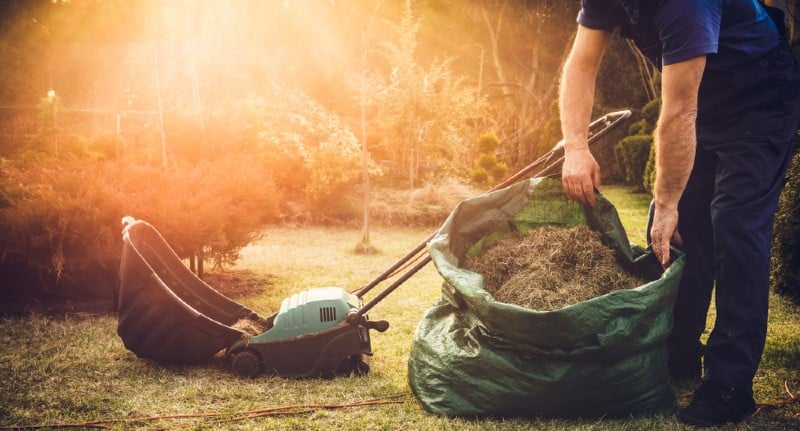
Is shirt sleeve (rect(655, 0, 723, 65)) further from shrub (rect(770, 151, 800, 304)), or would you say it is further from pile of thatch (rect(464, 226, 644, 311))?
shrub (rect(770, 151, 800, 304))

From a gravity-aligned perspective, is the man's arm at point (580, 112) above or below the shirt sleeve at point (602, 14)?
below

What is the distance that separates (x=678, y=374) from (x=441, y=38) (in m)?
17.2

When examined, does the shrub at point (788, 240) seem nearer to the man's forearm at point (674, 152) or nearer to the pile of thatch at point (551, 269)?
the pile of thatch at point (551, 269)

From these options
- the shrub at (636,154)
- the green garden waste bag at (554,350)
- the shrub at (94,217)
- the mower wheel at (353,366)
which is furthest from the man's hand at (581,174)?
the shrub at (636,154)

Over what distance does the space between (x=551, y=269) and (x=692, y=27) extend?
936 millimetres

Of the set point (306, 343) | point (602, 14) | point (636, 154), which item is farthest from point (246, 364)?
point (636, 154)

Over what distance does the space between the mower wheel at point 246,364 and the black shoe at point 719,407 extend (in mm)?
1728

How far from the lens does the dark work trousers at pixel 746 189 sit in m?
2.10

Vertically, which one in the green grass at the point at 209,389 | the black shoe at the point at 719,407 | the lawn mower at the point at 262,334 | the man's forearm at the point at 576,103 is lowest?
the green grass at the point at 209,389

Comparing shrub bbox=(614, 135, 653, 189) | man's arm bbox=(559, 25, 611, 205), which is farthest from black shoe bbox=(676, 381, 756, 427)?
shrub bbox=(614, 135, 653, 189)

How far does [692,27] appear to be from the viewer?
1.89 meters

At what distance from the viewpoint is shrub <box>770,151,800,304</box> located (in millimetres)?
3762

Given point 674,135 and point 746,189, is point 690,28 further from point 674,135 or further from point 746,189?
point 746,189

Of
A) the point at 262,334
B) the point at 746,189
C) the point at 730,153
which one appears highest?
the point at 730,153
